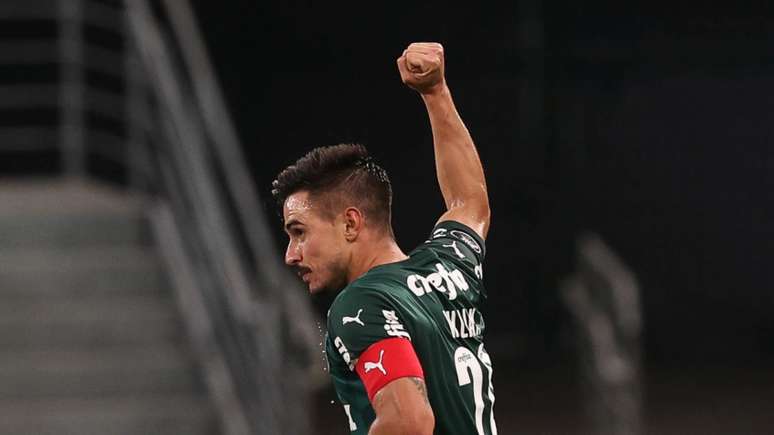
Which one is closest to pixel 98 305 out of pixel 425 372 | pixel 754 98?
pixel 425 372

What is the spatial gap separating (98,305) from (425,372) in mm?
4337

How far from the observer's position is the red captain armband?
362 cm

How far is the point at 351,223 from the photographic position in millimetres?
3936

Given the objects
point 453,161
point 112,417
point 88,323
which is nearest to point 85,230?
point 88,323

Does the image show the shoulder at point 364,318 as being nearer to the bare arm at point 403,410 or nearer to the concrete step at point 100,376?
the bare arm at point 403,410

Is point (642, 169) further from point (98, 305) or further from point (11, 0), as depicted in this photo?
point (98, 305)

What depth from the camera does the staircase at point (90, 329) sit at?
750 cm

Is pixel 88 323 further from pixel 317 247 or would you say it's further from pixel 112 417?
pixel 317 247

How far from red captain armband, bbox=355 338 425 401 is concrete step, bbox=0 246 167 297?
175 inches

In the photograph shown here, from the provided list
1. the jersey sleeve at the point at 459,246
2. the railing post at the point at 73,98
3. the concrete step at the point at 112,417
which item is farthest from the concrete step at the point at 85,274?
the jersey sleeve at the point at 459,246

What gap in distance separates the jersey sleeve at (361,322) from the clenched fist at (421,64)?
859 mm

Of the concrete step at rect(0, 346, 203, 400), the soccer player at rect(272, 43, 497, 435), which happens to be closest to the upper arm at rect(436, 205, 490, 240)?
the soccer player at rect(272, 43, 497, 435)

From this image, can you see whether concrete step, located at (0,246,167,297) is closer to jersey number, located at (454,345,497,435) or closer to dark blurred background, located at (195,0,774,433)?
jersey number, located at (454,345,497,435)

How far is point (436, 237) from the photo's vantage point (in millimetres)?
4352
